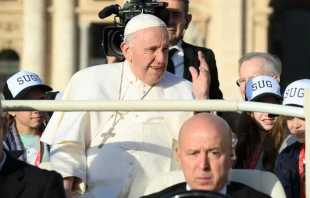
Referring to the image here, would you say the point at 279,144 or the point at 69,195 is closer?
the point at 69,195

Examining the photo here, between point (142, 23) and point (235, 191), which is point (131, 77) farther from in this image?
point (235, 191)

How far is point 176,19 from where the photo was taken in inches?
298

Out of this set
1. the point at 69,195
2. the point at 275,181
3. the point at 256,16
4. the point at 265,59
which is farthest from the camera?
the point at 256,16

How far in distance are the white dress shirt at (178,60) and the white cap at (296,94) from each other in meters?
1.17

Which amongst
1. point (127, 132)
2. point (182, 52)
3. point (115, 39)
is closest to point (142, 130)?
point (127, 132)

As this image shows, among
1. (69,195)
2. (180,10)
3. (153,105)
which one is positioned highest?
(180,10)

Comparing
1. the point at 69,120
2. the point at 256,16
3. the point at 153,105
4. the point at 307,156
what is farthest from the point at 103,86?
the point at 256,16

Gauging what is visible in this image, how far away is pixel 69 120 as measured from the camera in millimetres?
6348

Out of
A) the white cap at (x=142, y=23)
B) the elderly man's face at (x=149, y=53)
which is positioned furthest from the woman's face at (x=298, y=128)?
the white cap at (x=142, y=23)

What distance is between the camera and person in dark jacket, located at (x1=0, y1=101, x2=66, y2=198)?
5.25 m

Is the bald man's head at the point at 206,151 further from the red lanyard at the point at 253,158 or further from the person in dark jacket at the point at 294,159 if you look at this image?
the red lanyard at the point at 253,158

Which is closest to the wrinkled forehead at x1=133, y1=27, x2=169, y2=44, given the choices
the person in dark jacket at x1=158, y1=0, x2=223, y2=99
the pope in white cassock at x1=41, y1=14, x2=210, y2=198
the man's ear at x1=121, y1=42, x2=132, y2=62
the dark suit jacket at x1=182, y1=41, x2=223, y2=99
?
the pope in white cassock at x1=41, y1=14, x2=210, y2=198

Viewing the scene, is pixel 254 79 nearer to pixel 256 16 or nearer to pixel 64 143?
pixel 64 143

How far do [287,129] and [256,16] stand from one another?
105 feet
